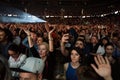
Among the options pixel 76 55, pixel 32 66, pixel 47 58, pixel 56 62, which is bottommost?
pixel 56 62

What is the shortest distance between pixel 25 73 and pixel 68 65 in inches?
65.3

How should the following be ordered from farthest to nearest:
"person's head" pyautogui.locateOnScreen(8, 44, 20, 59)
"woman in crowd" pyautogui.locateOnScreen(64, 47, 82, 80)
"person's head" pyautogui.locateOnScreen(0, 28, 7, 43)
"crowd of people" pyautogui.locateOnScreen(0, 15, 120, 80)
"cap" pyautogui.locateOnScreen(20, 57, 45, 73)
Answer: "person's head" pyautogui.locateOnScreen(0, 28, 7, 43), "person's head" pyautogui.locateOnScreen(8, 44, 20, 59), "woman in crowd" pyautogui.locateOnScreen(64, 47, 82, 80), "cap" pyautogui.locateOnScreen(20, 57, 45, 73), "crowd of people" pyautogui.locateOnScreen(0, 15, 120, 80)

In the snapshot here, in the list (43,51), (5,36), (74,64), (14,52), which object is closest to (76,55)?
(74,64)

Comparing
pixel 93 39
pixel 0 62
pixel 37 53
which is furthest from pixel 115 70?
pixel 93 39

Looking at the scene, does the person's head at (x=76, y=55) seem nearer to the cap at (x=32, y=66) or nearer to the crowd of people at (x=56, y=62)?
the crowd of people at (x=56, y=62)

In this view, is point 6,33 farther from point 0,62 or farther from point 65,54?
point 0,62

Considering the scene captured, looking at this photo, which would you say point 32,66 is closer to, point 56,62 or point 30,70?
point 30,70

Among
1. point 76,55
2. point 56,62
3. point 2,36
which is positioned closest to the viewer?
point 76,55

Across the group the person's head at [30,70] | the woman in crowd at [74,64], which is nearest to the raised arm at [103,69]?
the person's head at [30,70]

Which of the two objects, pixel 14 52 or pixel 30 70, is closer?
pixel 30 70

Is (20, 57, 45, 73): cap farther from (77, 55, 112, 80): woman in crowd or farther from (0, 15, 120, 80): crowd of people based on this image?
(77, 55, 112, 80): woman in crowd

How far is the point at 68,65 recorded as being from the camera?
558 cm

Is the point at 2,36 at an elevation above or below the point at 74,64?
above

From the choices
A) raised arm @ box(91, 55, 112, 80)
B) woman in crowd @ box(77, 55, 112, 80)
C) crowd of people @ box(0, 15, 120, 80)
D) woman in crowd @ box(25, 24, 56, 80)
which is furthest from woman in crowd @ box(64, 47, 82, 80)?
raised arm @ box(91, 55, 112, 80)
